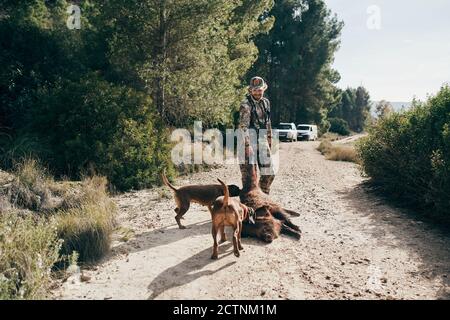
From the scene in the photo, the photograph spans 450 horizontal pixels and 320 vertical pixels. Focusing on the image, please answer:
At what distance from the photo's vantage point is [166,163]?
11.0 meters

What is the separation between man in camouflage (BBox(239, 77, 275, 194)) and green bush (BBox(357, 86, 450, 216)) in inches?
123

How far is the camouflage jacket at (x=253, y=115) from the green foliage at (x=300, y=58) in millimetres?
29120

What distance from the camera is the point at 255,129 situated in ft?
23.0

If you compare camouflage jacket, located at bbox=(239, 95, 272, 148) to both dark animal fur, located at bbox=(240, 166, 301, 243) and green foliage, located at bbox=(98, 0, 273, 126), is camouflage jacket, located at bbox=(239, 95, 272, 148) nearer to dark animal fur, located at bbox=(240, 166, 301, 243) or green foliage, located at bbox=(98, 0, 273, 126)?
dark animal fur, located at bbox=(240, 166, 301, 243)

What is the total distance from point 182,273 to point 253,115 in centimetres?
340

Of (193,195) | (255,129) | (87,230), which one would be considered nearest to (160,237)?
(193,195)

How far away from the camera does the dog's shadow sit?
14.0ft

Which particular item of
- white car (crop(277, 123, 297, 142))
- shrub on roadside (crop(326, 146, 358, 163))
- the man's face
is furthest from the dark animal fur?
white car (crop(277, 123, 297, 142))

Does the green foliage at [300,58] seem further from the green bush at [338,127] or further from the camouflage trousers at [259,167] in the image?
the camouflage trousers at [259,167]

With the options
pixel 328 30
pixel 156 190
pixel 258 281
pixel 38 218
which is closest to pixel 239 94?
pixel 156 190
